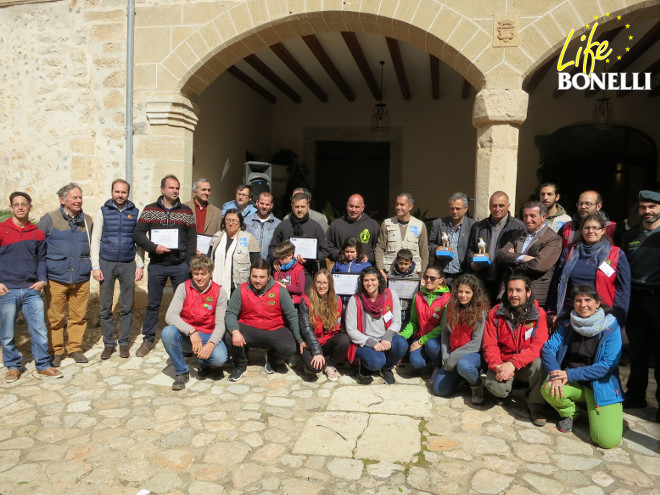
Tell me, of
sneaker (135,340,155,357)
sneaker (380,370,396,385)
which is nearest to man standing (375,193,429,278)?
sneaker (380,370,396,385)

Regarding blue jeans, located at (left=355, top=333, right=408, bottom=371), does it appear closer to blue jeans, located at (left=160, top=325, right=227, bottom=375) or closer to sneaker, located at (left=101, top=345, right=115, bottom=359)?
blue jeans, located at (left=160, top=325, right=227, bottom=375)

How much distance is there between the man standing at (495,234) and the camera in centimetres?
405

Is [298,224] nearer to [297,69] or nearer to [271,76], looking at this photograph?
[297,69]

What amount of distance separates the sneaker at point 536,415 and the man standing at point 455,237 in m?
1.22

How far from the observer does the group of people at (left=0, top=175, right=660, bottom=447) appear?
343cm

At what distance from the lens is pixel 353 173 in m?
10.6

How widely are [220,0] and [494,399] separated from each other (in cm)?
473

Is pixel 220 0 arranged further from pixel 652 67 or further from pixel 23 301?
pixel 652 67

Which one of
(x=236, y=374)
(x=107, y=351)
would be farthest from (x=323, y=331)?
(x=107, y=351)

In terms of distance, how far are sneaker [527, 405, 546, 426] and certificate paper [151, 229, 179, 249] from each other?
3103 mm

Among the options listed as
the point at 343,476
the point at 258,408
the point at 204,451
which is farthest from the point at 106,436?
the point at 343,476

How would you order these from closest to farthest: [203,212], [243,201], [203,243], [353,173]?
[203,243] < [203,212] < [243,201] < [353,173]

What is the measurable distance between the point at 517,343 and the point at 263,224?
8.26ft

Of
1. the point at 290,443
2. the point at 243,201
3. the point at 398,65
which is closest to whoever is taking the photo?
the point at 290,443
